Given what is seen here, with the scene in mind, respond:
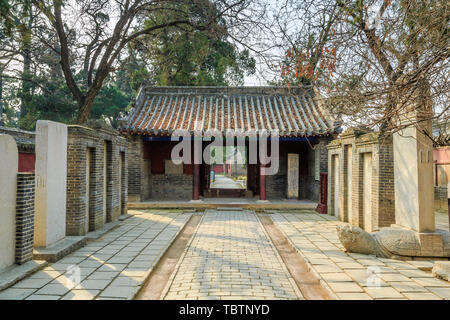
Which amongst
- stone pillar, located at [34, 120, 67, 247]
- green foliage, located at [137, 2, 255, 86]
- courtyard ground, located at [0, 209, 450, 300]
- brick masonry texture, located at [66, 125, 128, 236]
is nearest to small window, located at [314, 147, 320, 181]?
green foliage, located at [137, 2, 255, 86]

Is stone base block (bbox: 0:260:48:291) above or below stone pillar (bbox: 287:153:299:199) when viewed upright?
below

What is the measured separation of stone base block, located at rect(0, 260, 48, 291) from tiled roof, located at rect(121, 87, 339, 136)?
731 centimetres

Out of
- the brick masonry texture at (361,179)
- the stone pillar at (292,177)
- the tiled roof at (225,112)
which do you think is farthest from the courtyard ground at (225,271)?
the stone pillar at (292,177)

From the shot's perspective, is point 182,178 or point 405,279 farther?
point 182,178

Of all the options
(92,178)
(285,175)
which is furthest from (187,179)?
(92,178)

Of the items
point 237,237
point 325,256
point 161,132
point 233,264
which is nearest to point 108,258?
point 233,264

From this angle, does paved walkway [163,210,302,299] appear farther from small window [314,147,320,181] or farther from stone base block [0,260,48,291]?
small window [314,147,320,181]

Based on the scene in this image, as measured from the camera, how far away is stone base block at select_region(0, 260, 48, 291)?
4.10 metres

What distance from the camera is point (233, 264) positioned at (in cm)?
529

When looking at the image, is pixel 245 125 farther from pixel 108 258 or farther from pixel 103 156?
pixel 108 258

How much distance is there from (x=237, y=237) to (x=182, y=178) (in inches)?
262

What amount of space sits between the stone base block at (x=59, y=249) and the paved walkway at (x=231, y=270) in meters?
1.96

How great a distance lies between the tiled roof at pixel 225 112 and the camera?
12133 mm

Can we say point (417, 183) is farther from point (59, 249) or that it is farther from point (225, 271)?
point (59, 249)
